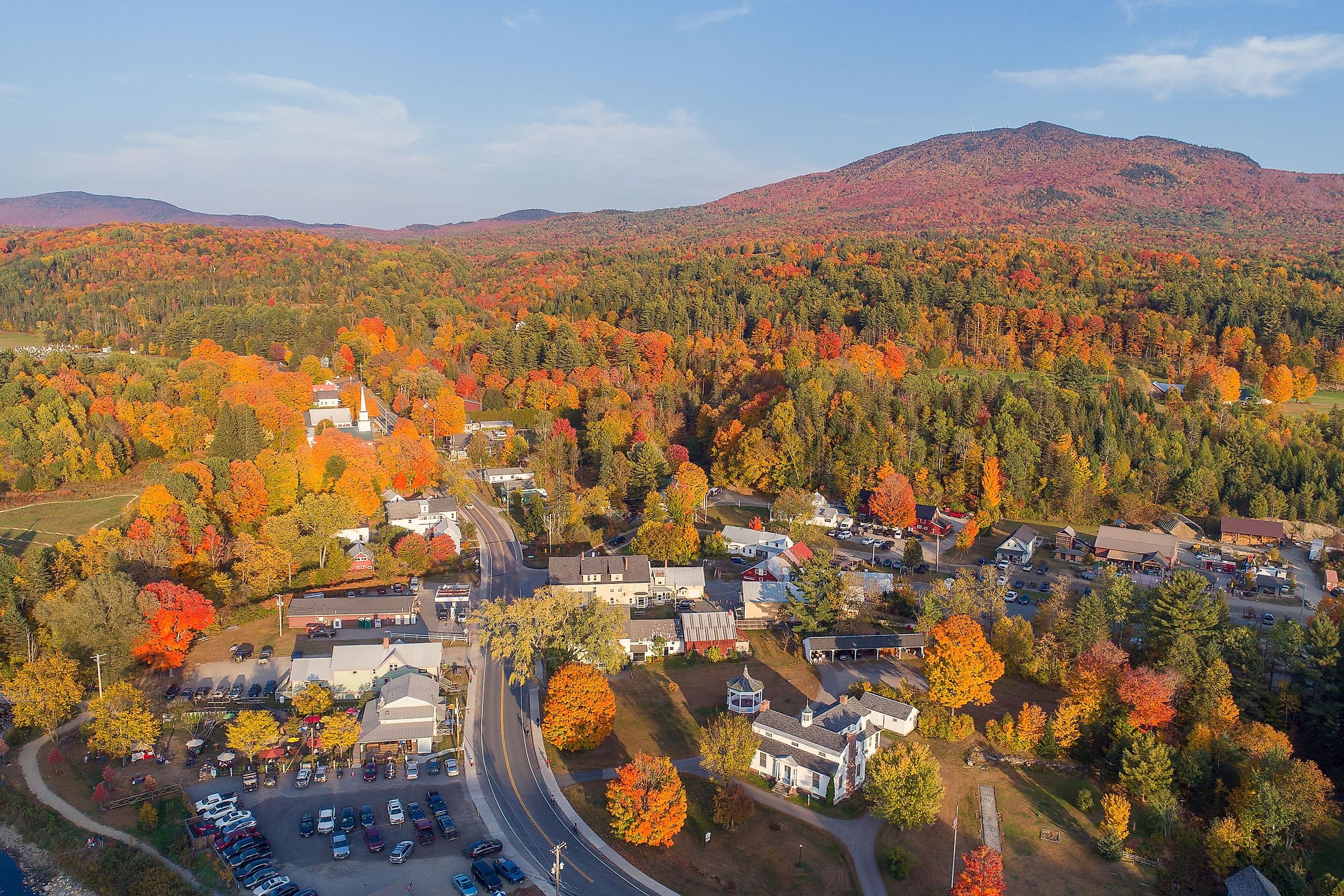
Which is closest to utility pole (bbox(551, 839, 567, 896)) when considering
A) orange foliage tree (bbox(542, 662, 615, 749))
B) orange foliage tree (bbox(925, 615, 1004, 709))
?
orange foliage tree (bbox(542, 662, 615, 749))

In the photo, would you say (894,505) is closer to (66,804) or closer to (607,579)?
(607,579)

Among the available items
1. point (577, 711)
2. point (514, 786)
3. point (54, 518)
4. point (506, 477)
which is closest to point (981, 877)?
point (577, 711)

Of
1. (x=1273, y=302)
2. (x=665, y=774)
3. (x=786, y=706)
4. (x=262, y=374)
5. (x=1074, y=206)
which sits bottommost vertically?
(x=786, y=706)

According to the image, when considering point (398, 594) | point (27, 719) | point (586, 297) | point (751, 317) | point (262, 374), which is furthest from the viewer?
point (586, 297)

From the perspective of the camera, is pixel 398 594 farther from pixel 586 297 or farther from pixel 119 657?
pixel 586 297

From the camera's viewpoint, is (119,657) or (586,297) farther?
(586,297)

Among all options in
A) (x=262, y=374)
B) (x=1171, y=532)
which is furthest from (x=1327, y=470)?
(x=262, y=374)

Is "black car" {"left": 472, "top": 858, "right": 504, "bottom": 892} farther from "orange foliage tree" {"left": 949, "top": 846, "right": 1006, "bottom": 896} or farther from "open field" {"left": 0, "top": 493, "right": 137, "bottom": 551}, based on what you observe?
"open field" {"left": 0, "top": 493, "right": 137, "bottom": 551}

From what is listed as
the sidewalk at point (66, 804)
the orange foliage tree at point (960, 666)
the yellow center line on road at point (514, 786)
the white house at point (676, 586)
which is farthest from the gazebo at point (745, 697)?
the sidewalk at point (66, 804)
